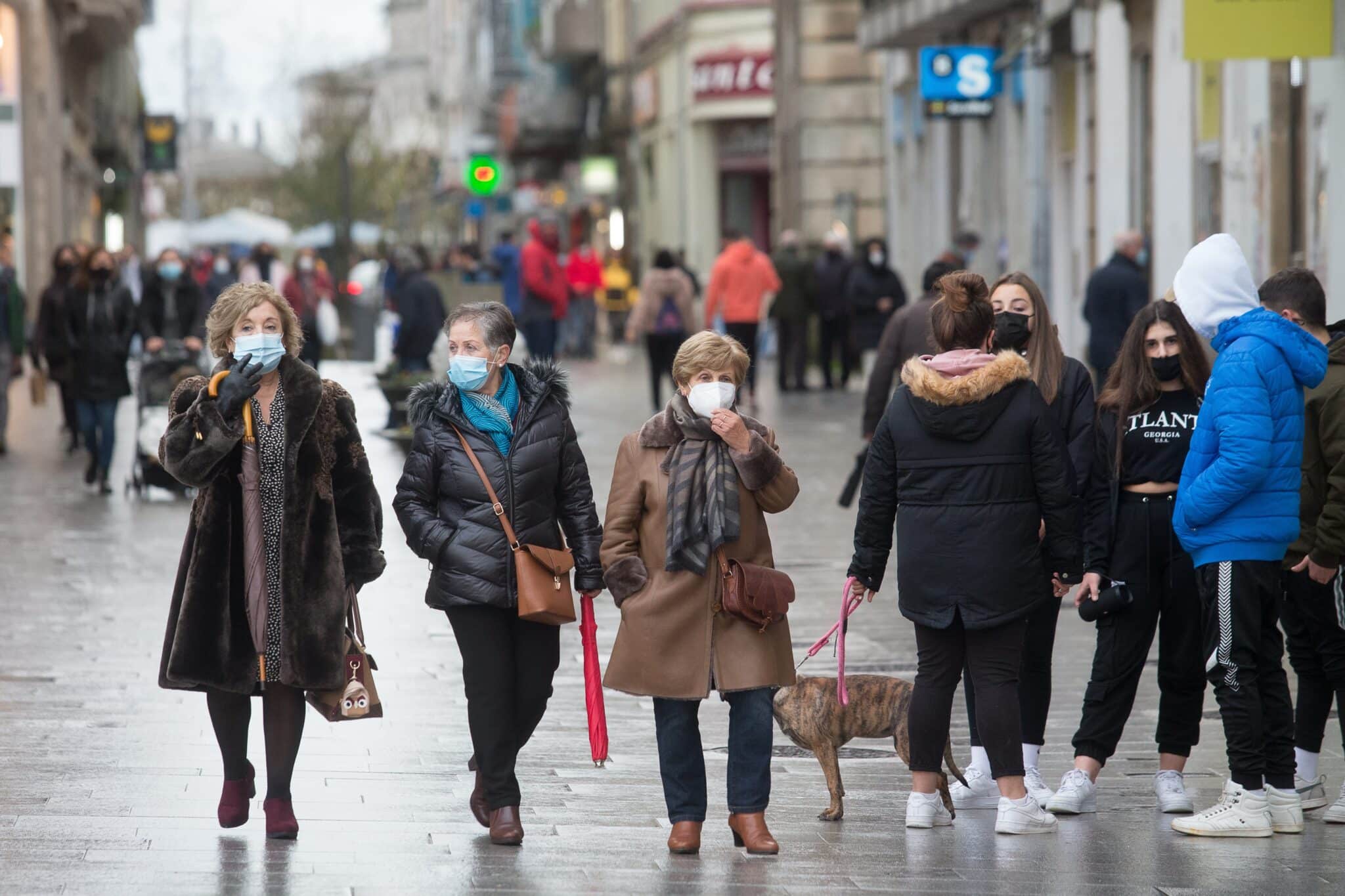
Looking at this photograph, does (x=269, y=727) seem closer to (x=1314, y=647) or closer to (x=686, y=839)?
(x=686, y=839)

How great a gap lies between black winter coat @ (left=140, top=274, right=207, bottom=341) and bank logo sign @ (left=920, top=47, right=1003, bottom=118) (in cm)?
1026

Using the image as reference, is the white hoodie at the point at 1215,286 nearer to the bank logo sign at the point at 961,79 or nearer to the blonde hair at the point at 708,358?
the blonde hair at the point at 708,358

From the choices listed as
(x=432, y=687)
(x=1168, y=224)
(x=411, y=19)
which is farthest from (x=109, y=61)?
(x=411, y=19)

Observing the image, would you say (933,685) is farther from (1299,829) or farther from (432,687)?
(432,687)

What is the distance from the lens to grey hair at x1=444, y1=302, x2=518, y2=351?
22.1 feet

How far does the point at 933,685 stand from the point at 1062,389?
1058mm

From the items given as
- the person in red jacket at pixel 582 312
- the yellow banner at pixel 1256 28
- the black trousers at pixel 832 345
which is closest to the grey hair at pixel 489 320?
the yellow banner at pixel 1256 28

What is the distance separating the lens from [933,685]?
22.6ft

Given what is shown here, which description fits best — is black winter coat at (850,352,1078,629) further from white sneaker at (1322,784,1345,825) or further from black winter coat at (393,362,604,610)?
white sneaker at (1322,784,1345,825)

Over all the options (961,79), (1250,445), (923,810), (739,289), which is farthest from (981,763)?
(961,79)

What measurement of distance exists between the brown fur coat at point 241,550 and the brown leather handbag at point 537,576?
1.33ft

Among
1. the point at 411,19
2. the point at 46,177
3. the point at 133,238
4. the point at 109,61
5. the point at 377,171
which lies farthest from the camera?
the point at 411,19

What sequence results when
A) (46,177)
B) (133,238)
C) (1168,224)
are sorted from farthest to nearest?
1. (133,238)
2. (46,177)
3. (1168,224)

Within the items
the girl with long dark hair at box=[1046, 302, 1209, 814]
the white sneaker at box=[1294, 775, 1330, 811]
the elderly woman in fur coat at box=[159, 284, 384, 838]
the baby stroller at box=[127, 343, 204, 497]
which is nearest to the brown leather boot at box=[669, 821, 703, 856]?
the elderly woman in fur coat at box=[159, 284, 384, 838]
